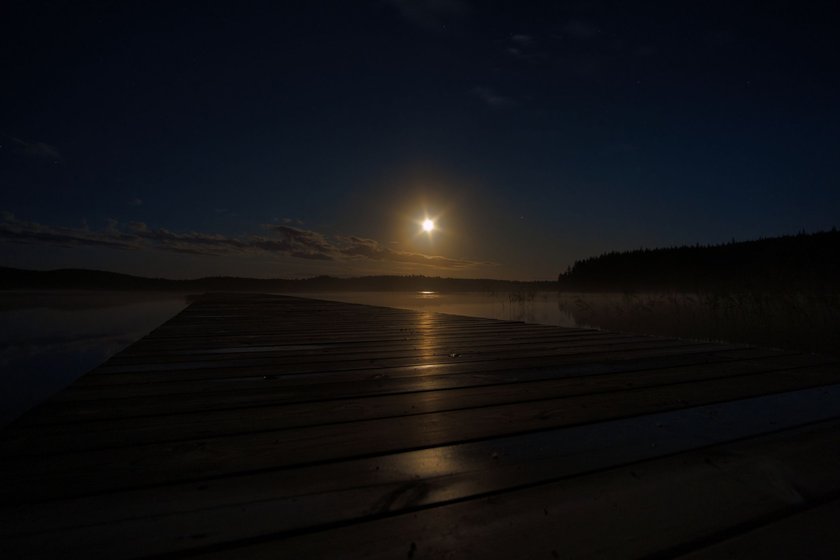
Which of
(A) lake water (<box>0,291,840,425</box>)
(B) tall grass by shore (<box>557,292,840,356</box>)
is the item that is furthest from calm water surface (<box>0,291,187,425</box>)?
(B) tall grass by shore (<box>557,292,840,356</box>)

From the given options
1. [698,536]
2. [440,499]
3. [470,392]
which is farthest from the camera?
[470,392]

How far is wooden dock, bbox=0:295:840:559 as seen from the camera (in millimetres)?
845

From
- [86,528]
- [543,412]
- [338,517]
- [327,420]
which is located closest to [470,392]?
[543,412]

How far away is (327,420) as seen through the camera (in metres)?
1.58

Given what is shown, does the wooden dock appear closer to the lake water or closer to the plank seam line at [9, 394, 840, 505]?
the plank seam line at [9, 394, 840, 505]

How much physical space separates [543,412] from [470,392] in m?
0.42

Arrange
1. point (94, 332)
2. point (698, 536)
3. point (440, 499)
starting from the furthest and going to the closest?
point (94, 332)
point (440, 499)
point (698, 536)

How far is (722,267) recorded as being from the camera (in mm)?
20266

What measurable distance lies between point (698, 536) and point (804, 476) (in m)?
0.51

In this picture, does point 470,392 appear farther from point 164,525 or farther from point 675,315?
point 675,315

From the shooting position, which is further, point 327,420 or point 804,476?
point 327,420

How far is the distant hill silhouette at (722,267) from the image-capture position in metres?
13.4

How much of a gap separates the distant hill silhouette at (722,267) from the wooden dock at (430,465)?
35.5ft

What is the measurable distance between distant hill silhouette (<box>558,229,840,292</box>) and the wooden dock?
10833 millimetres
